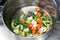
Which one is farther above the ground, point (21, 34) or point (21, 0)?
point (21, 0)

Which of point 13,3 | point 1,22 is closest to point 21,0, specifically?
point 13,3

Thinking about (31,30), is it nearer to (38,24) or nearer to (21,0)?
(38,24)

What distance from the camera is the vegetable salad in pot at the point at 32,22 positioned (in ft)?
2.56

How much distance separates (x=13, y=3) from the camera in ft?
2.91

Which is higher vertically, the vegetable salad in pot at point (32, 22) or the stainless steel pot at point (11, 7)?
the stainless steel pot at point (11, 7)

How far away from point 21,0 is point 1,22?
6.7 inches

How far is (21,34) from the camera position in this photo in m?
0.77

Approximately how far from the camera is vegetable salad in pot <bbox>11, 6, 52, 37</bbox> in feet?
2.56

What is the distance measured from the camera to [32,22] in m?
0.83

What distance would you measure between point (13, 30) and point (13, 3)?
16 cm

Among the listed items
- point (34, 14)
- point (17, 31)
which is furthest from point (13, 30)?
point (34, 14)

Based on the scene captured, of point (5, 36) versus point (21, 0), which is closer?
point (5, 36)

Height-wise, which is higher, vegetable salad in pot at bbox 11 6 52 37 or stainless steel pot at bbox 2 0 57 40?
stainless steel pot at bbox 2 0 57 40

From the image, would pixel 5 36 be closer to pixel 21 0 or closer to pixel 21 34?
pixel 21 34
